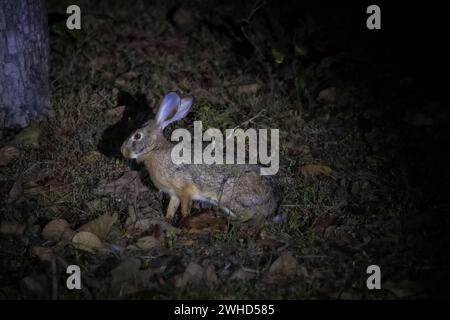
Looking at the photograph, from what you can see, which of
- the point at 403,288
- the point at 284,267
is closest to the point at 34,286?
the point at 284,267

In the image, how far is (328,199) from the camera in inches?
208

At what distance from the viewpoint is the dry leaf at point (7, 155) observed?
5598mm

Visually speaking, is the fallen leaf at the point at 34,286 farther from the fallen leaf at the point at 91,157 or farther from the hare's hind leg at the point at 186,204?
the fallen leaf at the point at 91,157

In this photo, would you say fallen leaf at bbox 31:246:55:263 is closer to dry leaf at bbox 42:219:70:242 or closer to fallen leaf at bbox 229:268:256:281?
dry leaf at bbox 42:219:70:242

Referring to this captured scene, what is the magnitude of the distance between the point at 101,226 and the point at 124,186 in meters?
0.73

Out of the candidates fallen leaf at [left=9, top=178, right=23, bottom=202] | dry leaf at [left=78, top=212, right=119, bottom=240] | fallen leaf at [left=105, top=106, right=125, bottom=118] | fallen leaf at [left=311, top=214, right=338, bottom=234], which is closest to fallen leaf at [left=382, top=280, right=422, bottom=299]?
fallen leaf at [left=311, top=214, right=338, bottom=234]

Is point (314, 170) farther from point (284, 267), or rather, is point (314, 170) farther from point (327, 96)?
point (327, 96)

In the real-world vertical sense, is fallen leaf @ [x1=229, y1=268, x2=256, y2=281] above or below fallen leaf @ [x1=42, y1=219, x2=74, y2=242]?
below

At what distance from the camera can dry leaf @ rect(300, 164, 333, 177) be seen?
5.60m

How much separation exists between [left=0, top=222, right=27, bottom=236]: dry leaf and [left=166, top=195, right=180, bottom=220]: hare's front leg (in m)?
1.19

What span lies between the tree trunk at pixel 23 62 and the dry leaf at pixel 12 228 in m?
1.70
